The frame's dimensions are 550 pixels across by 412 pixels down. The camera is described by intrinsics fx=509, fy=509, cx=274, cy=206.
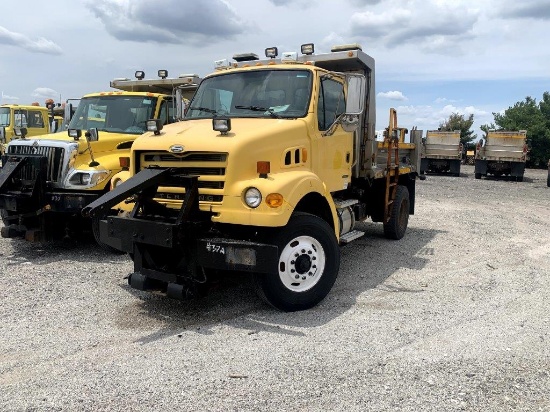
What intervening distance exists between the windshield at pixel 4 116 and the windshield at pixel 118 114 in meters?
10.0

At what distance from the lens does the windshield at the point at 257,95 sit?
5941mm

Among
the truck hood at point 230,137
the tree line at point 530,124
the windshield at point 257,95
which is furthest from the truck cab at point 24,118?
the tree line at point 530,124

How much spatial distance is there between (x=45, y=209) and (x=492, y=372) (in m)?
5.98

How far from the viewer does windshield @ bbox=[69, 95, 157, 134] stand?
28.0 feet

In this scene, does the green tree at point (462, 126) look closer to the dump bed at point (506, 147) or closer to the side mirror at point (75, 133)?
the dump bed at point (506, 147)

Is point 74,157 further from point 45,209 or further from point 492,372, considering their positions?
point 492,372

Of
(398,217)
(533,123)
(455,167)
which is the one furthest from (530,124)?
(398,217)

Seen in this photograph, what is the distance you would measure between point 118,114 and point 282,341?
569 centimetres

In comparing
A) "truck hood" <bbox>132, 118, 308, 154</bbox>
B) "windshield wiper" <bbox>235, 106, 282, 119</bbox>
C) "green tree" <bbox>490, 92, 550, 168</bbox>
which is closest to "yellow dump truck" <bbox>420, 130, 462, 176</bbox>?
"green tree" <bbox>490, 92, 550, 168</bbox>

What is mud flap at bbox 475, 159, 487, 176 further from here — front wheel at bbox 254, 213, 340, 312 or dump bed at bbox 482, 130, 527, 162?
front wheel at bbox 254, 213, 340, 312

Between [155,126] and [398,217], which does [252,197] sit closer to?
[155,126]

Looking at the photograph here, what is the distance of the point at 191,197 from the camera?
4805 millimetres

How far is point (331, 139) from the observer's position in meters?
6.28

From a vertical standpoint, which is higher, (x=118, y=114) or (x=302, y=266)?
(x=118, y=114)
